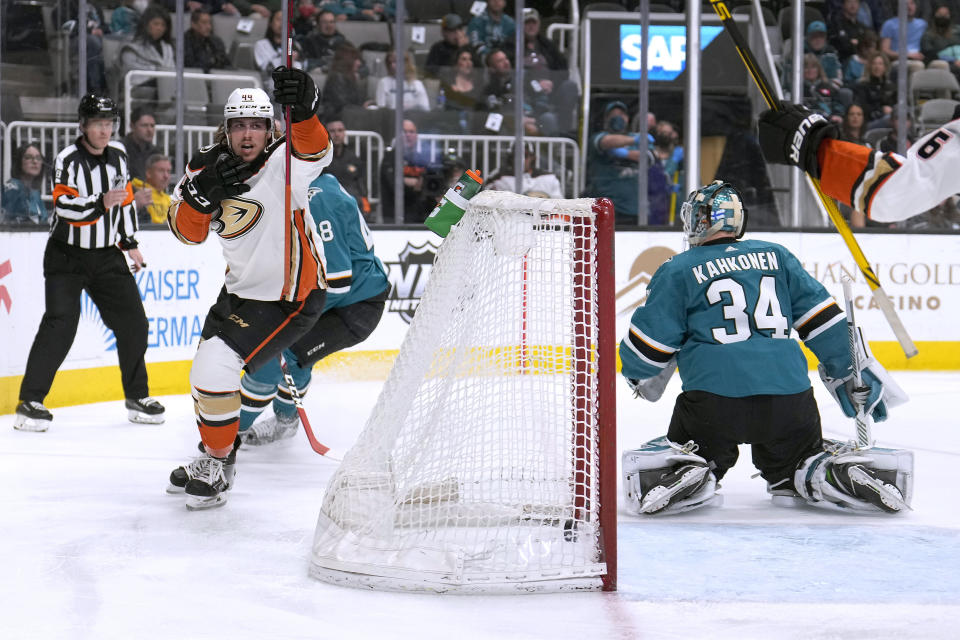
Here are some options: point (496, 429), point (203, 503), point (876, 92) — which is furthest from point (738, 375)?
point (876, 92)

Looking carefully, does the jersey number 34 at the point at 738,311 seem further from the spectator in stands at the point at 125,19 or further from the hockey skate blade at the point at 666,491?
the spectator in stands at the point at 125,19

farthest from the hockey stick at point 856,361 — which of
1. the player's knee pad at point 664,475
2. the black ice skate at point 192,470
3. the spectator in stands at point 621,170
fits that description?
the spectator in stands at point 621,170

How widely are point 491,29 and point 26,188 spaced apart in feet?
10.7

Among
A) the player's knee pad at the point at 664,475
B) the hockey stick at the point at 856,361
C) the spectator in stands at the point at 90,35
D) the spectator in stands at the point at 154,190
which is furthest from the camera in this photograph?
the spectator in stands at the point at 154,190

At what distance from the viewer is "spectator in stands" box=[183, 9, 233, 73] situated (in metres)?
6.64

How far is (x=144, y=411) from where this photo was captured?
16.0ft

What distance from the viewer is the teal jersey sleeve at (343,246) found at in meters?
3.96

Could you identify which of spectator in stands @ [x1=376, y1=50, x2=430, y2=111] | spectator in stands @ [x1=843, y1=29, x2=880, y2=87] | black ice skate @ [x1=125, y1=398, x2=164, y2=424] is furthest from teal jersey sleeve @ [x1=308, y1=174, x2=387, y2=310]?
spectator in stands @ [x1=843, y1=29, x2=880, y2=87]

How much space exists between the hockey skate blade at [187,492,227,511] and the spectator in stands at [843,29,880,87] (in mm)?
6075

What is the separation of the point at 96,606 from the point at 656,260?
5.02 m

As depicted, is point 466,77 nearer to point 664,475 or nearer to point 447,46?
point 447,46

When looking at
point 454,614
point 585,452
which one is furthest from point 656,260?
point 454,614

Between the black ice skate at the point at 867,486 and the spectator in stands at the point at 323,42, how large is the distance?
4933 millimetres

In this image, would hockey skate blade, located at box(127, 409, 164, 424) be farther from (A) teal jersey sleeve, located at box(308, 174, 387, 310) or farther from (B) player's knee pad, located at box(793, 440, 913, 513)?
(B) player's knee pad, located at box(793, 440, 913, 513)
